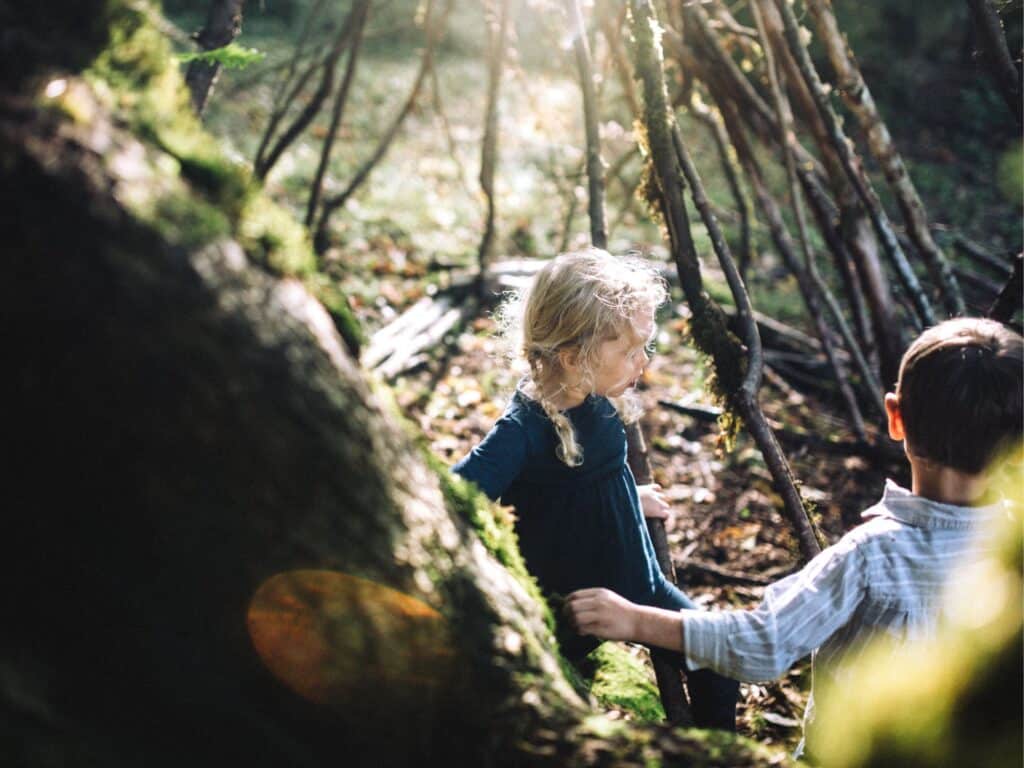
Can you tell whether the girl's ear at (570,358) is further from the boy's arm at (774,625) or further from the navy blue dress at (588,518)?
A: the boy's arm at (774,625)

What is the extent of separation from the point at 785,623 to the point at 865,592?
0.56 ft

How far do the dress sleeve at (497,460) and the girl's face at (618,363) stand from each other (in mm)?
282

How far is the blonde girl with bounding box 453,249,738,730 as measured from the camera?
2.13m

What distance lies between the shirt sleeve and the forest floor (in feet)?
3.51

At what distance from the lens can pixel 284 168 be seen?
7.30 m

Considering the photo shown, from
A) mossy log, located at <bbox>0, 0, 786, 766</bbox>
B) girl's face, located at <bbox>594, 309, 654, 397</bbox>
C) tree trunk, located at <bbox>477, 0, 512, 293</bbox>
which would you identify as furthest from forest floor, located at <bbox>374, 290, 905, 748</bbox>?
mossy log, located at <bbox>0, 0, 786, 766</bbox>

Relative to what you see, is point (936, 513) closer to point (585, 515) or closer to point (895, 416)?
point (895, 416)

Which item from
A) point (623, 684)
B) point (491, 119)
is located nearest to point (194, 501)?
point (623, 684)

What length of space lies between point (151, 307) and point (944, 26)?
1274 cm

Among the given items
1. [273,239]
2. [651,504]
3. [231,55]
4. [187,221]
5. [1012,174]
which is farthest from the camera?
[1012,174]

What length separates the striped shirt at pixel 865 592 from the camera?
1487 millimetres

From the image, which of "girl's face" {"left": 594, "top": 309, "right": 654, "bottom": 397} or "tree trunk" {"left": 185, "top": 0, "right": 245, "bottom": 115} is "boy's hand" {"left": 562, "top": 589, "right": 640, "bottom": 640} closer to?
"girl's face" {"left": 594, "top": 309, "right": 654, "bottom": 397}

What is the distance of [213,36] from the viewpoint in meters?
2.48

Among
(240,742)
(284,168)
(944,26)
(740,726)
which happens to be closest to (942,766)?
(240,742)
